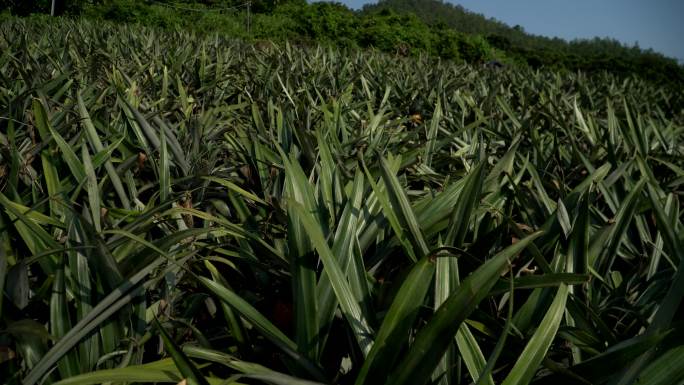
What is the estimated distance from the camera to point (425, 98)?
3.22 m

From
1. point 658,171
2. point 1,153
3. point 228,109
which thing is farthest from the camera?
point 228,109

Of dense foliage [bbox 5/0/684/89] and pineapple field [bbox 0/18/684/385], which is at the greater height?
dense foliage [bbox 5/0/684/89]

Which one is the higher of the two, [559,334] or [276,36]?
[276,36]

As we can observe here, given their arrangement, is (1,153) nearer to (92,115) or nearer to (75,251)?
(92,115)

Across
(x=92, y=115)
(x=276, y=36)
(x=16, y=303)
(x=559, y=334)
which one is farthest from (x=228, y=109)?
(x=276, y=36)

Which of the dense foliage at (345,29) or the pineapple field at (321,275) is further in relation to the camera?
the dense foliage at (345,29)

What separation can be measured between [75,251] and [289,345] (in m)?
0.44

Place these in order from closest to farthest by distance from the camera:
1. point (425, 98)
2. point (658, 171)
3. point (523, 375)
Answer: point (523, 375) < point (658, 171) < point (425, 98)

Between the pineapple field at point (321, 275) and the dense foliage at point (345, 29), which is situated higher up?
the dense foliage at point (345, 29)

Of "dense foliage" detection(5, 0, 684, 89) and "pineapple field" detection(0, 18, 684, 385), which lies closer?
"pineapple field" detection(0, 18, 684, 385)

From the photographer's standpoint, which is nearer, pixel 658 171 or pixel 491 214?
pixel 491 214

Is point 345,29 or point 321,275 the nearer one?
point 321,275

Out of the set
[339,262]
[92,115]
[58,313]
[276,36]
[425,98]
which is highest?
[276,36]

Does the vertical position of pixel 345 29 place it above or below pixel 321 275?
above
